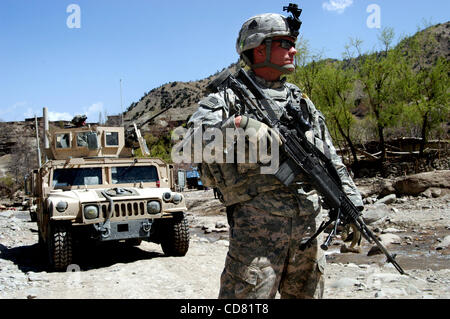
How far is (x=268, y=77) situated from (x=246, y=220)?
32.1 inches

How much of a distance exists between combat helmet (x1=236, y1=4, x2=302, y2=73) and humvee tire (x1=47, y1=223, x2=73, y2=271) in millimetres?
4205

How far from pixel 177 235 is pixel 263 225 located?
4332 mm

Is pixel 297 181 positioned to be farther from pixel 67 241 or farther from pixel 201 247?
pixel 201 247

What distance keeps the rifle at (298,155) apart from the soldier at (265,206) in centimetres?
5

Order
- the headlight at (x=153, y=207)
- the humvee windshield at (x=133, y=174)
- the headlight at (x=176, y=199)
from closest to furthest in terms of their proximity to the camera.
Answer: the headlight at (x=153, y=207) < the headlight at (x=176, y=199) < the humvee windshield at (x=133, y=174)

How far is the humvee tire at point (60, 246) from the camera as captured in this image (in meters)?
5.64

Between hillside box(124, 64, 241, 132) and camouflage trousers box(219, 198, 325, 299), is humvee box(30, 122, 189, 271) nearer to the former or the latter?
camouflage trousers box(219, 198, 325, 299)

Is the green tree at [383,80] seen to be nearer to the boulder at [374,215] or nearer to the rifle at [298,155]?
the boulder at [374,215]

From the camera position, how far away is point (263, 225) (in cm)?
215

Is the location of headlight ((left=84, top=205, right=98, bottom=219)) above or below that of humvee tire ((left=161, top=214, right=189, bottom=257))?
above

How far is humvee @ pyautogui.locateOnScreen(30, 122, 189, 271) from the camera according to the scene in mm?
5719

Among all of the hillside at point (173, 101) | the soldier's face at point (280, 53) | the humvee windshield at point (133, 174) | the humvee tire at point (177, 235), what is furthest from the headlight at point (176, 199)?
the hillside at point (173, 101)

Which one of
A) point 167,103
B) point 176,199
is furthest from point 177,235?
point 167,103

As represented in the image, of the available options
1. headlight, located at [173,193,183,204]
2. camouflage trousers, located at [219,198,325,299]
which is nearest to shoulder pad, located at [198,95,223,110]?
camouflage trousers, located at [219,198,325,299]
